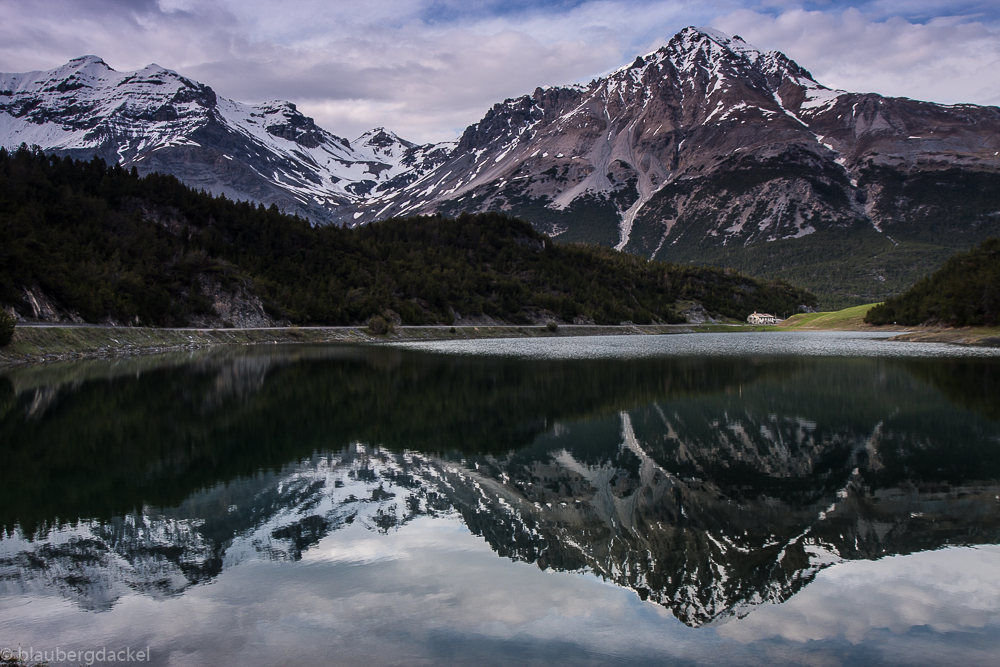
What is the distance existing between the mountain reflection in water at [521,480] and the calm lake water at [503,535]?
0.30ft

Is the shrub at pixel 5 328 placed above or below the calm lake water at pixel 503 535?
above

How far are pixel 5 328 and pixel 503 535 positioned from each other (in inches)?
1977

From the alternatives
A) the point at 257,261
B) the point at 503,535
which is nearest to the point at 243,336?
the point at 257,261

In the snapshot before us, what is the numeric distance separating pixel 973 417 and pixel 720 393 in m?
10.8

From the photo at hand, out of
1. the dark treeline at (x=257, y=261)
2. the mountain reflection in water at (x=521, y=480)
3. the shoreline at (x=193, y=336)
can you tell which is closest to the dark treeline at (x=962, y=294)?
the mountain reflection in water at (x=521, y=480)

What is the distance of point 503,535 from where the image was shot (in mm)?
12594

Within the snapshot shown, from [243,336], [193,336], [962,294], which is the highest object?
[962,294]

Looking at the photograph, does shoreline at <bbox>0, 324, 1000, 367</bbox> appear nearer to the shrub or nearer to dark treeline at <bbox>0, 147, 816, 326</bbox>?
the shrub

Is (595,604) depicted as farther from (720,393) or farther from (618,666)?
(720,393)

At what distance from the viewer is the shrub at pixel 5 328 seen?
46.4 meters

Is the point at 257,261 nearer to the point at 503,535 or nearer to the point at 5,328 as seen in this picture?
the point at 5,328

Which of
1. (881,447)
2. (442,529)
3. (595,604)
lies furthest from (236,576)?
(881,447)

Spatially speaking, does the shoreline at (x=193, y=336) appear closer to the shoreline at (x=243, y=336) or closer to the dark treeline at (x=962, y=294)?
the shoreline at (x=243, y=336)

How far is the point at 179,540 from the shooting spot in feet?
39.3
